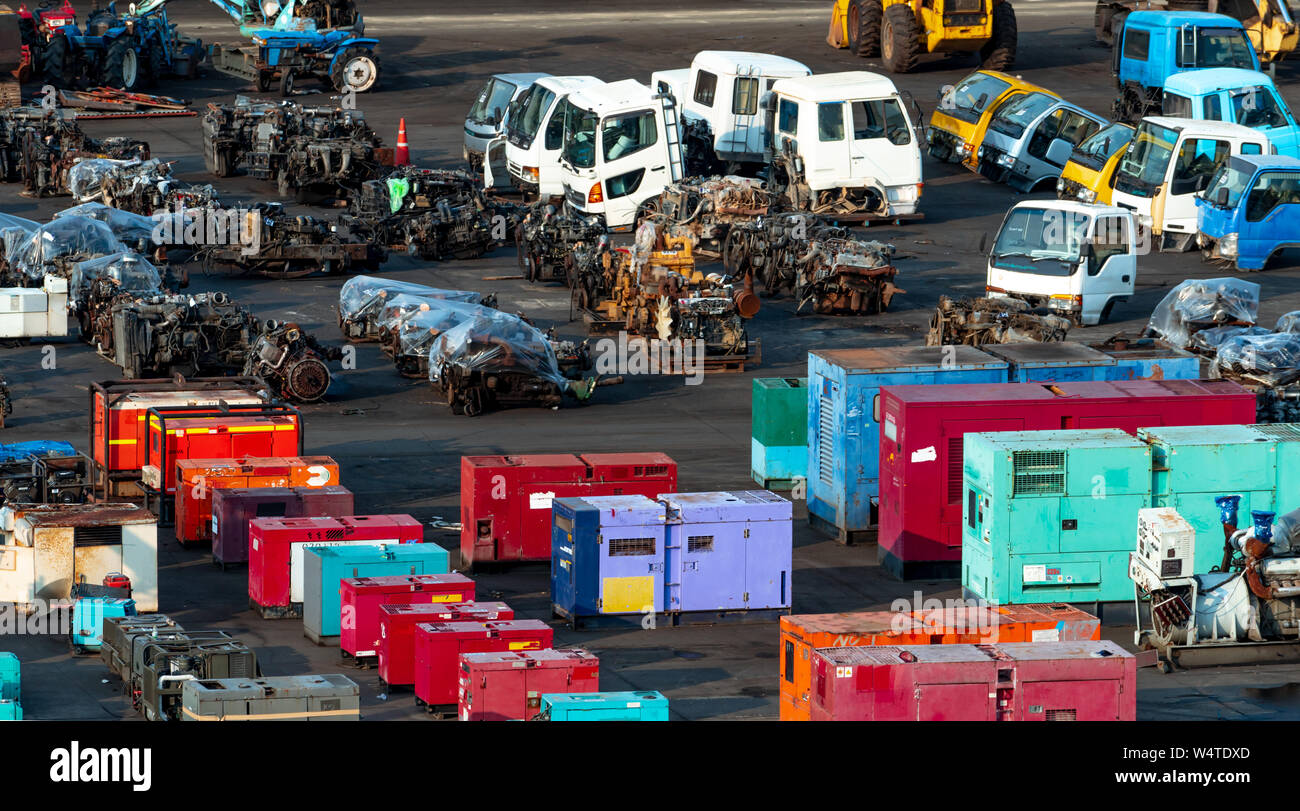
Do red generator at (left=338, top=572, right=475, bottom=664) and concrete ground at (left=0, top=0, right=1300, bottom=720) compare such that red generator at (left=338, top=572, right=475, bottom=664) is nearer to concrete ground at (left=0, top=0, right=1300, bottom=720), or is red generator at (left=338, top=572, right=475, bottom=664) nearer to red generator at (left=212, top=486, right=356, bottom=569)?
concrete ground at (left=0, top=0, right=1300, bottom=720)

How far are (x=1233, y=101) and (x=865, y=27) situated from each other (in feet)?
43.5

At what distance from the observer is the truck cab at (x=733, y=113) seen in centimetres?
4072

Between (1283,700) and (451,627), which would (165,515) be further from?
(1283,700)

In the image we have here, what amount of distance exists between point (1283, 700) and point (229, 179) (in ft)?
97.7

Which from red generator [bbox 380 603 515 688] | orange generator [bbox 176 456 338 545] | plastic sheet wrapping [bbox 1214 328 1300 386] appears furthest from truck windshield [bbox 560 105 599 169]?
red generator [bbox 380 603 515 688]

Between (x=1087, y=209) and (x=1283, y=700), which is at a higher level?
(x=1087, y=209)

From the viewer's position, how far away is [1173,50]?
43.8 m

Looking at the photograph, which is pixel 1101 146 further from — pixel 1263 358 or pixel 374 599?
pixel 374 599

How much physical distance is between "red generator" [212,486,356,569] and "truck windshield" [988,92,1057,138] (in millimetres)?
23559

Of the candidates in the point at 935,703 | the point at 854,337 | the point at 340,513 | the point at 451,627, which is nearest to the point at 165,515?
the point at 340,513

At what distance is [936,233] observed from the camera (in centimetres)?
3812

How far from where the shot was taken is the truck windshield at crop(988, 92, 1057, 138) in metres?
40.4

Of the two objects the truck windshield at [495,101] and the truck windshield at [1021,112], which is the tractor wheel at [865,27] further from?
the truck windshield at [495,101]

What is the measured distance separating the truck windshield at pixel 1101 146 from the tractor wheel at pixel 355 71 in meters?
18.7
